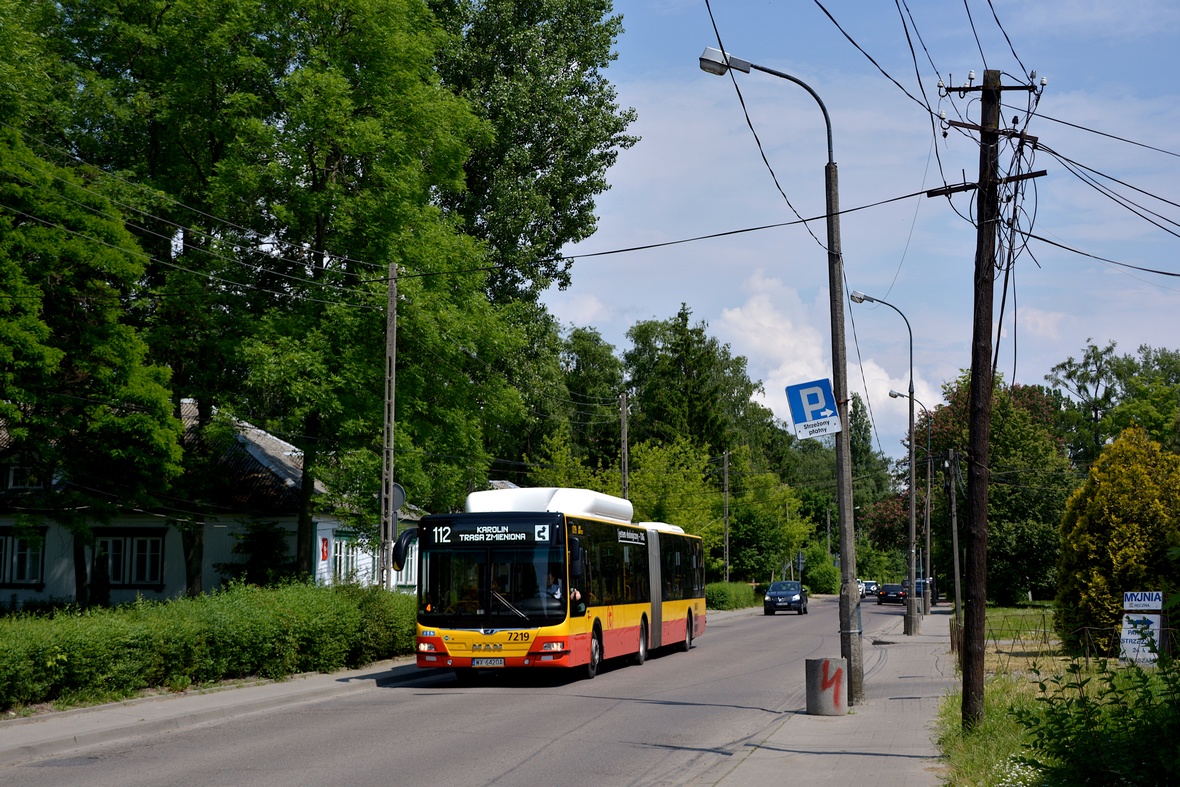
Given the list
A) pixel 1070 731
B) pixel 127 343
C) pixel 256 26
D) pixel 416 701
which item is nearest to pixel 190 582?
pixel 127 343

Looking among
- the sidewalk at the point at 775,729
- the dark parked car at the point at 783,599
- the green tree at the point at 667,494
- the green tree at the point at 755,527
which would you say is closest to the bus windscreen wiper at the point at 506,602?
the sidewalk at the point at 775,729

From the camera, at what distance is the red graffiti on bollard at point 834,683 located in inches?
583

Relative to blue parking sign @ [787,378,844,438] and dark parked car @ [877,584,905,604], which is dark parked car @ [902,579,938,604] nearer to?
dark parked car @ [877,584,905,604]

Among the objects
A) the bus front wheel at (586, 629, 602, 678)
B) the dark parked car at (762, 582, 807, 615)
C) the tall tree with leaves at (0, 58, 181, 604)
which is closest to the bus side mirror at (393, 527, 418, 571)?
the bus front wheel at (586, 629, 602, 678)

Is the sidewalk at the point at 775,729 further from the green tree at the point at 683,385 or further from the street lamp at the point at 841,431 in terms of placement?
the green tree at the point at 683,385

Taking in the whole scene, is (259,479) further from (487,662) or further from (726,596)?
(726,596)

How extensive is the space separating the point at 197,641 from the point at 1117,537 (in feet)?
61.6

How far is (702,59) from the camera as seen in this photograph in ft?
48.6

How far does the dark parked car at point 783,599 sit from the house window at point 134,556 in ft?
93.2

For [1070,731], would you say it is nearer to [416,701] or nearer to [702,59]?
[702,59]

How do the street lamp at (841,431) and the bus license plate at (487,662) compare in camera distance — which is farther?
the bus license plate at (487,662)

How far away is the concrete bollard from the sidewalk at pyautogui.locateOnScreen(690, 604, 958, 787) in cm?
17

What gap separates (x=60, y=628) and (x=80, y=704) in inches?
40.1

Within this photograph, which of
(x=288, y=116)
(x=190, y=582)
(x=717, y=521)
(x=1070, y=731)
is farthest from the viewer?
(x=717, y=521)
